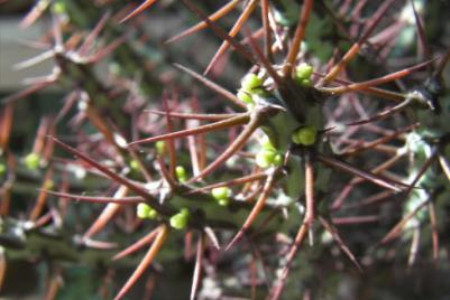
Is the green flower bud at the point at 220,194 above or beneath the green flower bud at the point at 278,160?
beneath

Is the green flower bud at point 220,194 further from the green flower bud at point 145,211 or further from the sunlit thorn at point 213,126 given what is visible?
the sunlit thorn at point 213,126

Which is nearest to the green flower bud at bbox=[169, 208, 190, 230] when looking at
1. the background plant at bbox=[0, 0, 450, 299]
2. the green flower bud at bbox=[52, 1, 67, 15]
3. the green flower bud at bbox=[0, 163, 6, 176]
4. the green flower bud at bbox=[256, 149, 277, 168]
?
the background plant at bbox=[0, 0, 450, 299]

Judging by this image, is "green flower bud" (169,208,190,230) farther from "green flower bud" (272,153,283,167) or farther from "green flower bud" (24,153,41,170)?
"green flower bud" (24,153,41,170)

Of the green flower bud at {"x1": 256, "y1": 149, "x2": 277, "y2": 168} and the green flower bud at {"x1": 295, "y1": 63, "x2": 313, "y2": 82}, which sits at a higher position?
the green flower bud at {"x1": 295, "y1": 63, "x2": 313, "y2": 82}

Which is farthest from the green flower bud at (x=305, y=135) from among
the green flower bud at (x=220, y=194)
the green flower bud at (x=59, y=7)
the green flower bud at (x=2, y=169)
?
the green flower bud at (x=59, y=7)

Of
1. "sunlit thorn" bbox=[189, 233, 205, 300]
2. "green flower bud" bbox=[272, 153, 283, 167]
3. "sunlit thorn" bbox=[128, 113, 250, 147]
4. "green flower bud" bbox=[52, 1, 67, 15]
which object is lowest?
"sunlit thorn" bbox=[189, 233, 205, 300]

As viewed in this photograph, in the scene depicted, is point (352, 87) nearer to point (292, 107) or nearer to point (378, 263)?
point (292, 107)

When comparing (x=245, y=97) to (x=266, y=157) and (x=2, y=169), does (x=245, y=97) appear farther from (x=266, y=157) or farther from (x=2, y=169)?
(x=2, y=169)

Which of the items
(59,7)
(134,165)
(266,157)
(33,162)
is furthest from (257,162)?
(59,7)
